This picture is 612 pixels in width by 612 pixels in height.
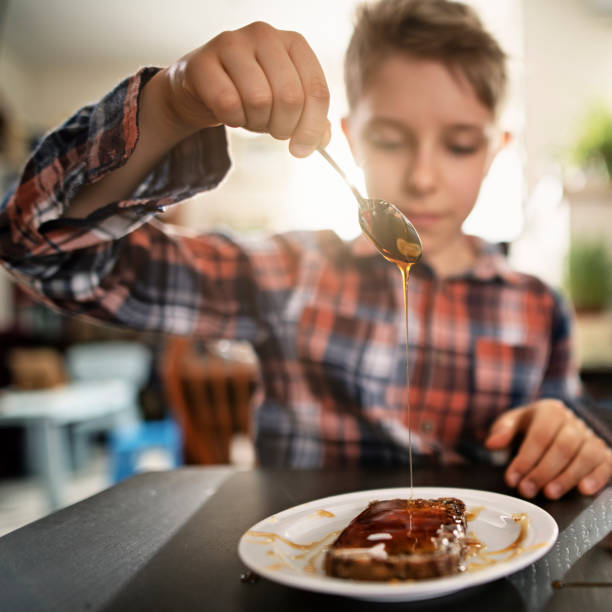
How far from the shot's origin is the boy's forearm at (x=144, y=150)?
25.6 inches

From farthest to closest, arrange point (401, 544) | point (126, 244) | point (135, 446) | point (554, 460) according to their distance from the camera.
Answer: point (135, 446)
point (126, 244)
point (554, 460)
point (401, 544)

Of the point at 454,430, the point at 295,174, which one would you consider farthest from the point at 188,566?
the point at 295,174

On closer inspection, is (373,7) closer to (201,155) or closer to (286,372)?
(201,155)

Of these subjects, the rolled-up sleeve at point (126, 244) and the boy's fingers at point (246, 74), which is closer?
the boy's fingers at point (246, 74)

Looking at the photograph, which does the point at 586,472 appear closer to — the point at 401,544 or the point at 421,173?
the point at 401,544

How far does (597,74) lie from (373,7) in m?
2.76

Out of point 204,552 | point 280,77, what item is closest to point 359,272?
point 280,77

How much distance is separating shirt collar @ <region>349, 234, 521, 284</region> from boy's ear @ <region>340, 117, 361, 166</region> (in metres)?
0.15

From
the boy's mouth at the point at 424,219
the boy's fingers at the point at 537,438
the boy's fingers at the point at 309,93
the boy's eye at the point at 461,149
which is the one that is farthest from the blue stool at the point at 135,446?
the boy's fingers at the point at 309,93

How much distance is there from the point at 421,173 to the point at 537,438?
18.0 inches

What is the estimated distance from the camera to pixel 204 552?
0.46m

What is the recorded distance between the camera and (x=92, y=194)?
0.75 meters

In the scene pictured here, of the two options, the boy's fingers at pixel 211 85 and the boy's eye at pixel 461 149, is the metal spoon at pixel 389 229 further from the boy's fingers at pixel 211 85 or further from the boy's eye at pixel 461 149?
the boy's eye at pixel 461 149

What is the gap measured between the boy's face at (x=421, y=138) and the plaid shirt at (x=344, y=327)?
0.60ft
